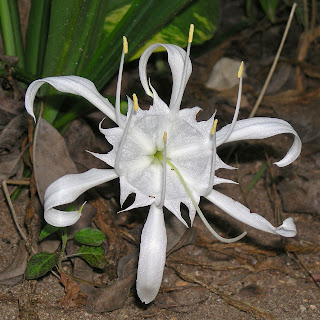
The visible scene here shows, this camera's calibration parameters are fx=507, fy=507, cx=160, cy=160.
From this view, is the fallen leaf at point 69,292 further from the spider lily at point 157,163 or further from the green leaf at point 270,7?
the green leaf at point 270,7

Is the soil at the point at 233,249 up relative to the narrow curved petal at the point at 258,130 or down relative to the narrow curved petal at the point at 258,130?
down

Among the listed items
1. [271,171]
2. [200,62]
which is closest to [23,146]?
[271,171]

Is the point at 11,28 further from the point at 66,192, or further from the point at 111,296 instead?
the point at 111,296

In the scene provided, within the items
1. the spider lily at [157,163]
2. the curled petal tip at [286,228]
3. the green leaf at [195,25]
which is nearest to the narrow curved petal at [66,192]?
the spider lily at [157,163]

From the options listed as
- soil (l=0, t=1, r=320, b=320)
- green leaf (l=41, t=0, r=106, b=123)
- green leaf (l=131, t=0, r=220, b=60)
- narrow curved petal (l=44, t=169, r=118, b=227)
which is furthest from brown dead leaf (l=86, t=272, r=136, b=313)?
green leaf (l=131, t=0, r=220, b=60)

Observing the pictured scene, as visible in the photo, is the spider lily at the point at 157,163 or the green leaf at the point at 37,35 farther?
the green leaf at the point at 37,35

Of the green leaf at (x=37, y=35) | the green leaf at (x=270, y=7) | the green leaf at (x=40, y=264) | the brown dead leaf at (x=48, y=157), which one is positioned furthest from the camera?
the green leaf at (x=270, y=7)

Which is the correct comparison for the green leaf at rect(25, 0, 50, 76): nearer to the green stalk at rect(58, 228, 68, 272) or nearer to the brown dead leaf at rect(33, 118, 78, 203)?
the brown dead leaf at rect(33, 118, 78, 203)
